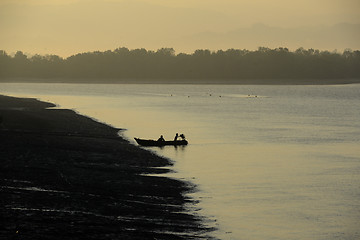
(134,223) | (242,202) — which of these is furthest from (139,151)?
(134,223)

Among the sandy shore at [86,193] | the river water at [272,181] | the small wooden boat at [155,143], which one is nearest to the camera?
the sandy shore at [86,193]

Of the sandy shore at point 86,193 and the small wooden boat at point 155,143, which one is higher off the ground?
the sandy shore at point 86,193

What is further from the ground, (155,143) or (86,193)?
(86,193)

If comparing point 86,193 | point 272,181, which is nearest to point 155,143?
point 272,181

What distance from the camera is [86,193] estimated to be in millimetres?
33219

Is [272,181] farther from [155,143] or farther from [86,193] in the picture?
[155,143]

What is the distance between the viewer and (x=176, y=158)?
183 ft

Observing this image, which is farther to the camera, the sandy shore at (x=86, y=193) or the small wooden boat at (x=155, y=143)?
the small wooden boat at (x=155, y=143)

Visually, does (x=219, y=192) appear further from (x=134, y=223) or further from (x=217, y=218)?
(x=134, y=223)

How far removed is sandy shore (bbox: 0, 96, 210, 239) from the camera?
25312mm

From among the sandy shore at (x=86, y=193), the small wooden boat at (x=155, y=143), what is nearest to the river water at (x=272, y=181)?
the small wooden boat at (x=155, y=143)

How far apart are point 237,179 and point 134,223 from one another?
1970 cm

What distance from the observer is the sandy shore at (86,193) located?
2531cm

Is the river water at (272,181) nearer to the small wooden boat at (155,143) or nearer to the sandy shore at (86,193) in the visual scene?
the small wooden boat at (155,143)
